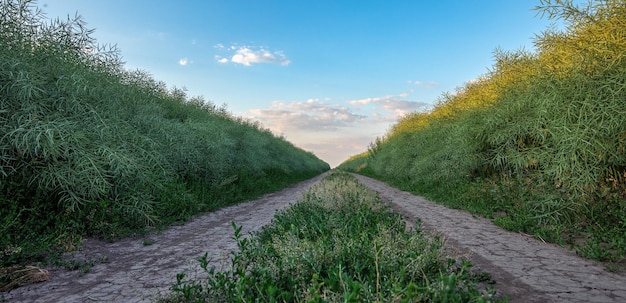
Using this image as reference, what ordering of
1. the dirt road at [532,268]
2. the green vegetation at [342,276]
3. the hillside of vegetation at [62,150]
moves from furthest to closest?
the hillside of vegetation at [62,150] → the dirt road at [532,268] → the green vegetation at [342,276]

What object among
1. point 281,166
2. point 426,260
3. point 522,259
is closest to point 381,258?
point 426,260

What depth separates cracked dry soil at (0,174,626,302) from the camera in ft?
11.8

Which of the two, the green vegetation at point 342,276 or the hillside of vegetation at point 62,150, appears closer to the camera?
the green vegetation at point 342,276

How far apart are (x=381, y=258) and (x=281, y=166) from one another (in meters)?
23.9

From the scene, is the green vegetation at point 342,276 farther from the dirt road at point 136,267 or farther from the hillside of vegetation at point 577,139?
the hillside of vegetation at point 577,139

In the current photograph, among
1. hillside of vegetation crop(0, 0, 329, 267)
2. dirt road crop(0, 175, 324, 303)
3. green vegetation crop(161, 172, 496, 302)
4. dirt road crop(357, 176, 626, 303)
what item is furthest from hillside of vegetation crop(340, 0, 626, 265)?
hillside of vegetation crop(0, 0, 329, 267)

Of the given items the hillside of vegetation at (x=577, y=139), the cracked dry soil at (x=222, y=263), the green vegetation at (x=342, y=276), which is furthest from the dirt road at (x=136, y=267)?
the hillside of vegetation at (x=577, y=139)

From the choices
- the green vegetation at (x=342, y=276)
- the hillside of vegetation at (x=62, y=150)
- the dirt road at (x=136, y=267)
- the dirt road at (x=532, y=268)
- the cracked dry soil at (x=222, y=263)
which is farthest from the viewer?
the hillside of vegetation at (x=62, y=150)

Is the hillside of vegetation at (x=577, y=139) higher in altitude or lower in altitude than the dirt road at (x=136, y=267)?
higher

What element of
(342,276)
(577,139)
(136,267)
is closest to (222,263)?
(136,267)

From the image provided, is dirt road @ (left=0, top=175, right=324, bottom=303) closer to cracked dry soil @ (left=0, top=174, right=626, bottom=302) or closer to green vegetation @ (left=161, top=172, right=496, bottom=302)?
cracked dry soil @ (left=0, top=174, right=626, bottom=302)

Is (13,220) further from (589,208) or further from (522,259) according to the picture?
(589,208)

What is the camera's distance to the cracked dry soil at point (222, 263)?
3.60 m

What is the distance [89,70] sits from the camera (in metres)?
7.33
